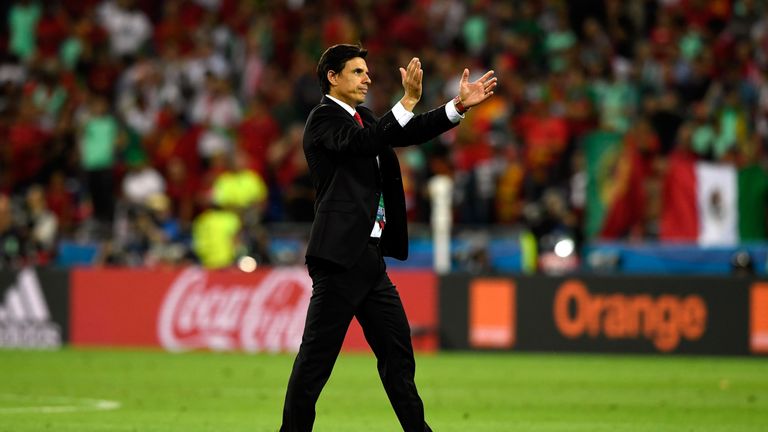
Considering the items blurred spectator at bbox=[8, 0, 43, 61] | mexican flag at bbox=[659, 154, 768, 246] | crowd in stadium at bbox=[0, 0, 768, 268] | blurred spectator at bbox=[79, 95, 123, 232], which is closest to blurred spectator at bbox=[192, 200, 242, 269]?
crowd in stadium at bbox=[0, 0, 768, 268]

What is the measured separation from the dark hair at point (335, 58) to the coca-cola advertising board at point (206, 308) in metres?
11.4

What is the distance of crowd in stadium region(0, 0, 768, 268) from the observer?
A: 21469 mm

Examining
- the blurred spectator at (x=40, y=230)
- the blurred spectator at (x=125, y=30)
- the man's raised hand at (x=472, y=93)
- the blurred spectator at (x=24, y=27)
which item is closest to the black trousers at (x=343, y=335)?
the man's raised hand at (x=472, y=93)

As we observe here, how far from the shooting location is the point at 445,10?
2545 cm

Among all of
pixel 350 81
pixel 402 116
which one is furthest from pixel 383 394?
pixel 402 116

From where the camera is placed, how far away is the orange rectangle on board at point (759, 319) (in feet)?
61.5

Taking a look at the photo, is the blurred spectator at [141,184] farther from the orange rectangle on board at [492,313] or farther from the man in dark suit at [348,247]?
the man in dark suit at [348,247]

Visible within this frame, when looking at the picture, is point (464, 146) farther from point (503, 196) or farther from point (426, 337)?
point (426, 337)

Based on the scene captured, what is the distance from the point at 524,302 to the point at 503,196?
290 centimetres

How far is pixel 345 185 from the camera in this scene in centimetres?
838

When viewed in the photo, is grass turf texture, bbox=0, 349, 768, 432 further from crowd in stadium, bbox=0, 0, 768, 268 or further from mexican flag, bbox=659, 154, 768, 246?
crowd in stadium, bbox=0, 0, 768, 268

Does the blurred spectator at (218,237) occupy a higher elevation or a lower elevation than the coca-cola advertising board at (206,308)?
higher

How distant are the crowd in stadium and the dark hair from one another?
40.6 feet

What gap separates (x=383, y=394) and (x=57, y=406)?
10.3 feet
